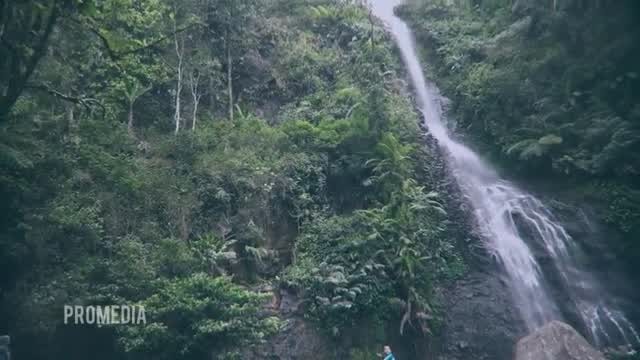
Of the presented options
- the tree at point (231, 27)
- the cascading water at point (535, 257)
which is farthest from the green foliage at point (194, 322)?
the tree at point (231, 27)

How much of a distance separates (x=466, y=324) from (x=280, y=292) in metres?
4.76

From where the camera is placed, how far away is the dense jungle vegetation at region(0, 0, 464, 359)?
36.3 ft

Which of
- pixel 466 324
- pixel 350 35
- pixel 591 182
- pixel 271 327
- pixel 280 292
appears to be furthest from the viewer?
pixel 350 35

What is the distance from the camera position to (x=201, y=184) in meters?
14.7

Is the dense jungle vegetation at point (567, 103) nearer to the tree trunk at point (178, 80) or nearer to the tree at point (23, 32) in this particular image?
the tree trunk at point (178, 80)

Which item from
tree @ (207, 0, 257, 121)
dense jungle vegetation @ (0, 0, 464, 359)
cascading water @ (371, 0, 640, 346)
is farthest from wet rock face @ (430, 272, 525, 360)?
tree @ (207, 0, 257, 121)

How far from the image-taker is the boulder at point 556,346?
12578 mm

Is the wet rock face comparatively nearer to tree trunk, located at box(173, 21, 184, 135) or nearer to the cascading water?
the cascading water

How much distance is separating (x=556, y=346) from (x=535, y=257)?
389cm

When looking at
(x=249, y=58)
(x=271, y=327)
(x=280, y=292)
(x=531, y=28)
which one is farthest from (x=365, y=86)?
(x=271, y=327)

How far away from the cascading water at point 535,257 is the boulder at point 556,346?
172 cm

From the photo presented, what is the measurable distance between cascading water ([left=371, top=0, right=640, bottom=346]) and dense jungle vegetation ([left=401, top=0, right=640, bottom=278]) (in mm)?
1203

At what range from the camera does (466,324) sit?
1509 centimetres

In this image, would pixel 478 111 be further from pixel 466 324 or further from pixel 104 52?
pixel 104 52
